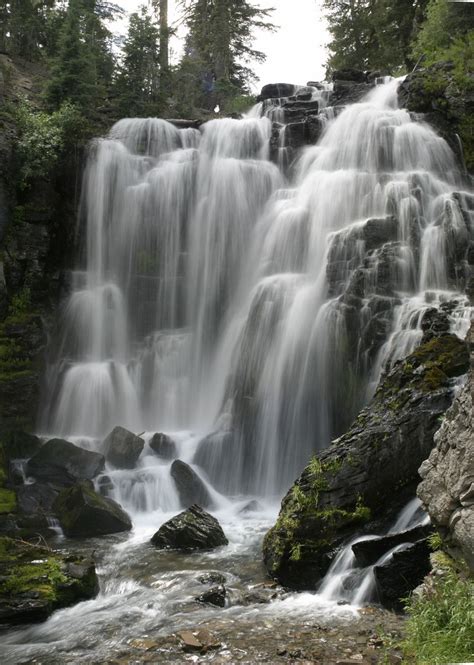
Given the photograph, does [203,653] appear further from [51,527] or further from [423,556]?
[51,527]

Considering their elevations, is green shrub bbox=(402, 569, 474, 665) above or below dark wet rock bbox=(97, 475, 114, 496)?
above

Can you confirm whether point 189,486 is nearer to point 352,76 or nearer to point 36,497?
point 36,497

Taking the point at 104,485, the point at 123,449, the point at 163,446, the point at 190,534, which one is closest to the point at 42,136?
the point at 123,449

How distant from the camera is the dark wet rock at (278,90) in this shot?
1030 inches

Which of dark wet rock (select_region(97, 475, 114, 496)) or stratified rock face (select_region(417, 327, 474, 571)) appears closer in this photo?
stratified rock face (select_region(417, 327, 474, 571))

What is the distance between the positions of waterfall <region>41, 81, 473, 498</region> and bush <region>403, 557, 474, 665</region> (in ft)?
22.0

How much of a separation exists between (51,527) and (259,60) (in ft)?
102

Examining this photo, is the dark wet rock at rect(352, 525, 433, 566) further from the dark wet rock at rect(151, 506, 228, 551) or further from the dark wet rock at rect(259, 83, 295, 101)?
the dark wet rock at rect(259, 83, 295, 101)

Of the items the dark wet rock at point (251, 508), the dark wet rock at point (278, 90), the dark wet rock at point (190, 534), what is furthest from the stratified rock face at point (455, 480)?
the dark wet rock at point (278, 90)

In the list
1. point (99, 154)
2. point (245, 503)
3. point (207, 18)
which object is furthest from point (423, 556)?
point (207, 18)

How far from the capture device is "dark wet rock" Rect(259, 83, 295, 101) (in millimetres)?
26156

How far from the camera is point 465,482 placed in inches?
224

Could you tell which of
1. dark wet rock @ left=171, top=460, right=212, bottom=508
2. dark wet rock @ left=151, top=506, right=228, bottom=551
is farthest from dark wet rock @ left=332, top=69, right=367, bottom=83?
dark wet rock @ left=151, top=506, right=228, bottom=551

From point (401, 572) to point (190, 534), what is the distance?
4.01 metres
